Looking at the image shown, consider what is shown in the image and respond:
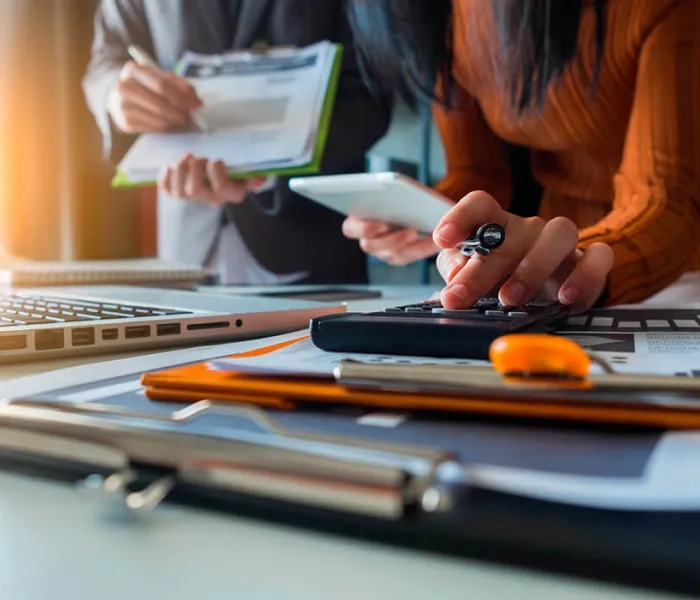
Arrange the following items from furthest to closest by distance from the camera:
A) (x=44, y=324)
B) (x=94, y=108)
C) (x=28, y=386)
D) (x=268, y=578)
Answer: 1. (x=94, y=108)
2. (x=44, y=324)
3. (x=28, y=386)
4. (x=268, y=578)

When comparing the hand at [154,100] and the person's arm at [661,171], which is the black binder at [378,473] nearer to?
the person's arm at [661,171]

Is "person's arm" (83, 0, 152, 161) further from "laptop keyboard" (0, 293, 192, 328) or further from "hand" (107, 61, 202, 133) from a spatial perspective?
"laptop keyboard" (0, 293, 192, 328)

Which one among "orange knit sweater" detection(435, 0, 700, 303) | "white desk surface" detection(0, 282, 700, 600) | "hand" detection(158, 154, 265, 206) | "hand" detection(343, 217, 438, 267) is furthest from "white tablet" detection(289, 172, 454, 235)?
"white desk surface" detection(0, 282, 700, 600)

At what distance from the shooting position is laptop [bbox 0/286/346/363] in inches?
16.3

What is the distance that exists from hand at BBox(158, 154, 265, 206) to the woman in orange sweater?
319mm

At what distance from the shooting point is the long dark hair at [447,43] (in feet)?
3.13

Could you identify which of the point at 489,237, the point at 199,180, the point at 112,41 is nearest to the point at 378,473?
the point at 489,237

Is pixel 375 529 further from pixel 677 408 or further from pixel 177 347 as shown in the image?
pixel 177 347

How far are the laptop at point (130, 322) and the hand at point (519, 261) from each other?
0.47 feet

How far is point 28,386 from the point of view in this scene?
0.28 m

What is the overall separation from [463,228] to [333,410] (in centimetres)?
25

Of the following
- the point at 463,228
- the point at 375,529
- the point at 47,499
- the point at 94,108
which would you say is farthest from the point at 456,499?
the point at 94,108

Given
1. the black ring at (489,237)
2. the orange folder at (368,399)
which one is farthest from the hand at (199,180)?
the orange folder at (368,399)

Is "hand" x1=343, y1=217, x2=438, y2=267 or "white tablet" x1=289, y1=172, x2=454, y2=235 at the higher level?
"white tablet" x1=289, y1=172, x2=454, y2=235
